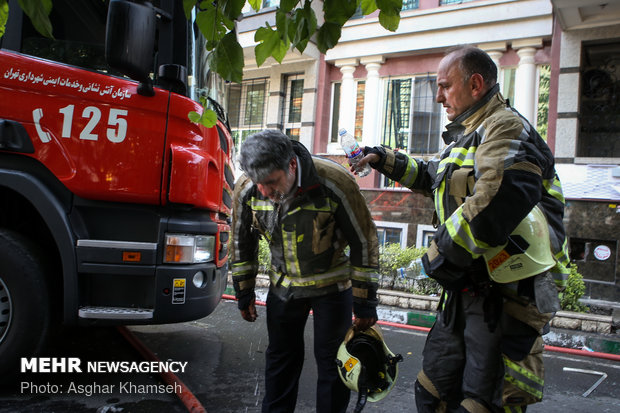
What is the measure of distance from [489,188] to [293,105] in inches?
451

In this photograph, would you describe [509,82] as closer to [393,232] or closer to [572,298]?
[393,232]

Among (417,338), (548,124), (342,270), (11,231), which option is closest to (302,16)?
(342,270)

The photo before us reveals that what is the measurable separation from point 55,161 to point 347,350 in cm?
226

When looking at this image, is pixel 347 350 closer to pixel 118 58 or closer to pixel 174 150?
pixel 174 150

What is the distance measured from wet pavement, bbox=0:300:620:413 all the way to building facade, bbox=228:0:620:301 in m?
4.58

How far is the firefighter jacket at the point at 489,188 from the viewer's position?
70.0 inches

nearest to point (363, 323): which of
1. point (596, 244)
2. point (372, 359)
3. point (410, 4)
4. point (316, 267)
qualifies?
point (372, 359)

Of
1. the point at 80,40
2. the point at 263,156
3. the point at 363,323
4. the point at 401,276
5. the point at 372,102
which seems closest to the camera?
the point at 263,156

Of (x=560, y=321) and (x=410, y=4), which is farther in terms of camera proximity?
(x=410, y=4)

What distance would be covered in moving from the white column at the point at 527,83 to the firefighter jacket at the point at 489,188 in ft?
28.1

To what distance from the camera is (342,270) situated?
8.98ft

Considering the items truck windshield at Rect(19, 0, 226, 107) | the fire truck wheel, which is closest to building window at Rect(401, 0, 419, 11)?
truck windshield at Rect(19, 0, 226, 107)

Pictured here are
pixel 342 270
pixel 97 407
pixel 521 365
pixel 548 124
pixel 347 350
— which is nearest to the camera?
pixel 521 365

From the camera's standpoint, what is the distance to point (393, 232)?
10.2 metres
